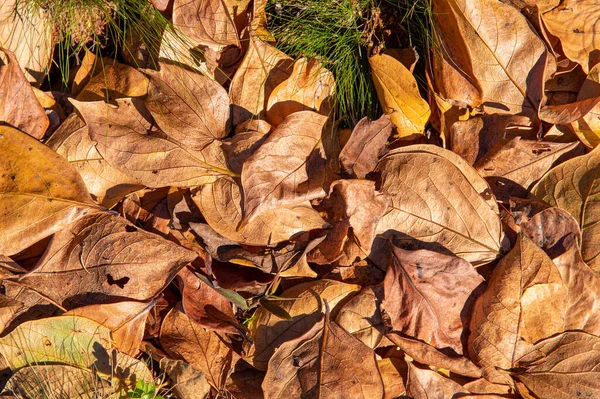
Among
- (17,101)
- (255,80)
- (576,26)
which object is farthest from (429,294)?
(17,101)

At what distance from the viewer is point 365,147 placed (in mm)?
1623

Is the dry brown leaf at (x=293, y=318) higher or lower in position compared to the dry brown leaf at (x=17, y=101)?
lower

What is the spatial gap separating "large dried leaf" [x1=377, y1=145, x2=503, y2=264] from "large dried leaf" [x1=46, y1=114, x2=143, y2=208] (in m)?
0.69

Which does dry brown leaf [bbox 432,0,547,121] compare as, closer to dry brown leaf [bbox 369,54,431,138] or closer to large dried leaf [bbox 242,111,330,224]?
dry brown leaf [bbox 369,54,431,138]

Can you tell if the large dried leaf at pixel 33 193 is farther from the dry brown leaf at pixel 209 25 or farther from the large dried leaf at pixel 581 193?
the large dried leaf at pixel 581 193

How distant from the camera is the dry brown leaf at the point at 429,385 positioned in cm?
158

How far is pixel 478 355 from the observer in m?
1.58

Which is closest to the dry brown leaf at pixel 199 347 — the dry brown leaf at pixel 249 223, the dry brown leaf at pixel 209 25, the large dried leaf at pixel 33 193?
the dry brown leaf at pixel 249 223

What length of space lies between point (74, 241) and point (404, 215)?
2.86ft

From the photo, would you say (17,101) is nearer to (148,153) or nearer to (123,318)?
(148,153)

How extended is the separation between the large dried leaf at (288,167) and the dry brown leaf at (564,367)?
70cm

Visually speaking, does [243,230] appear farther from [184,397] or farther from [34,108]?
[34,108]

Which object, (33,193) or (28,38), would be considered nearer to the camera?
(33,193)

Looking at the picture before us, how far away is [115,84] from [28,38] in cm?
29
